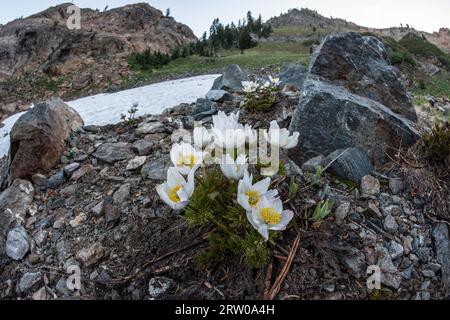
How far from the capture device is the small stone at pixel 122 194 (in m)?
3.20

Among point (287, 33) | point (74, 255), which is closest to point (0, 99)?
point (74, 255)

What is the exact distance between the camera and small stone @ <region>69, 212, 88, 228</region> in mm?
3070

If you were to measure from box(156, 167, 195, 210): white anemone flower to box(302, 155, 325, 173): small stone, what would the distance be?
4.86 ft

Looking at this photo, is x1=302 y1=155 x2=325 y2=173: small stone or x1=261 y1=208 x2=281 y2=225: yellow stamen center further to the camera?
x1=302 y1=155 x2=325 y2=173: small stone

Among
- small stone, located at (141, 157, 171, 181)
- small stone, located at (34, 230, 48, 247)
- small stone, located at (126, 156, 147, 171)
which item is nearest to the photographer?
small stone, located at (34, 230, 48, 247)

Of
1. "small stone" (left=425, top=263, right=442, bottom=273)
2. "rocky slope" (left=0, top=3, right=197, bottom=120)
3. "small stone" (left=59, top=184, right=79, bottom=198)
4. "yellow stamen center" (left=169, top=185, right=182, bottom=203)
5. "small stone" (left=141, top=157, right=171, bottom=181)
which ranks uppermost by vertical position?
"rocky slope" (left=0, top=3, right=197, bottom=120)

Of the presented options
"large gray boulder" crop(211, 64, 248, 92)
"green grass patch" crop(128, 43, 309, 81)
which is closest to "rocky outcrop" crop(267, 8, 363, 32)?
"green grass patch" crop(128, 43, 309, 81)

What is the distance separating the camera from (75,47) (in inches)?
982

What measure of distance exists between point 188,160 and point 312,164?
1458mm

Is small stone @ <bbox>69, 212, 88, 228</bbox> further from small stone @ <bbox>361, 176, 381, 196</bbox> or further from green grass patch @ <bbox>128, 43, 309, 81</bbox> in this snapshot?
green grass patch @ <bbox>128, 43, 309, 81</bbox>

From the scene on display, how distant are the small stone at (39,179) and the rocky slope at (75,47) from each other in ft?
49.2

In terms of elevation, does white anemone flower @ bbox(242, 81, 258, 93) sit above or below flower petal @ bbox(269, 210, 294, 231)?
above
